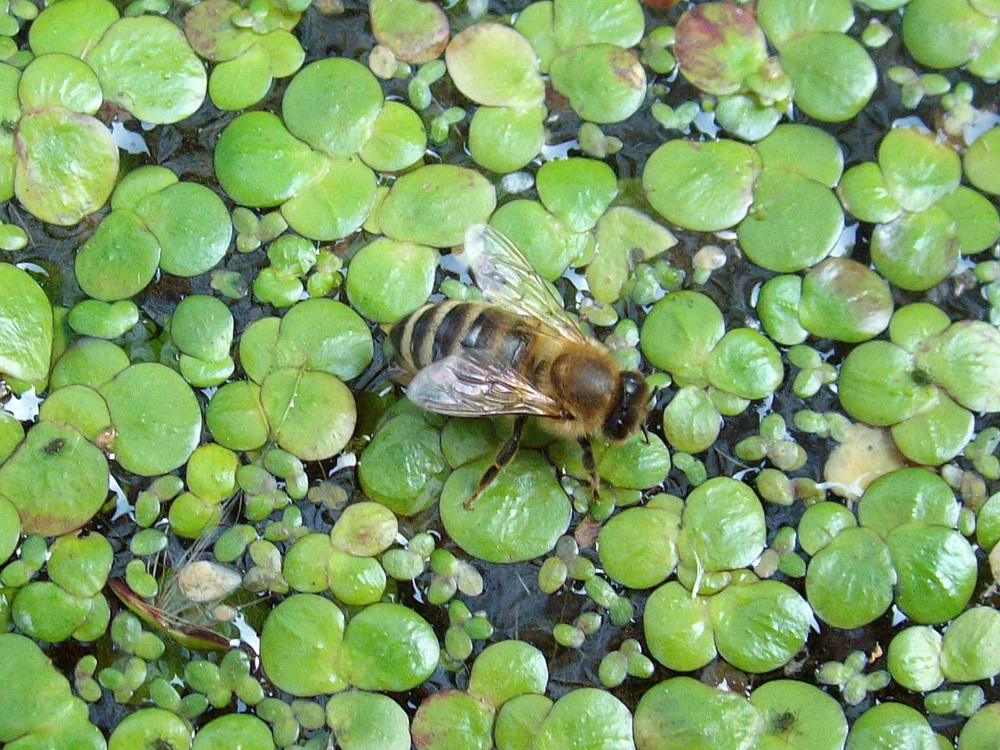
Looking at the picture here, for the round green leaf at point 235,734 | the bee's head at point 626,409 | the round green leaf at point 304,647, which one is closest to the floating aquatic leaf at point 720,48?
the bee's head at point 626,409

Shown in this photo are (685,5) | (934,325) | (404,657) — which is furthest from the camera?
(685,5)

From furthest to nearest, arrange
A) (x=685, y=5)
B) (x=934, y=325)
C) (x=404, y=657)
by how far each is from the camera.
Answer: (x=685, y=5) < (x=934, y=325) < (x=404, y=657)

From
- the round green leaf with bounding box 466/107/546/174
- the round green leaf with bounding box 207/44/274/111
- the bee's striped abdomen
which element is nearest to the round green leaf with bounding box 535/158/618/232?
the round green leaf with bounding box 466/107/546/174

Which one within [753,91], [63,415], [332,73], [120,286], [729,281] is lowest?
[63,415]

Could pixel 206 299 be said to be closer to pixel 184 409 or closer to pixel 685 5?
pixel 184 409

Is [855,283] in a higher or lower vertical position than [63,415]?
higher

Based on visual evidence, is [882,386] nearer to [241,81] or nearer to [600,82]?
[600,82]

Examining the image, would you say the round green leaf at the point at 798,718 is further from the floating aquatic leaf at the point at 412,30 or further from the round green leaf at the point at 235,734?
the floating aquatic leaf at the point at 412,30

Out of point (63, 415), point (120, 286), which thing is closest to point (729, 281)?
point (120, 286)

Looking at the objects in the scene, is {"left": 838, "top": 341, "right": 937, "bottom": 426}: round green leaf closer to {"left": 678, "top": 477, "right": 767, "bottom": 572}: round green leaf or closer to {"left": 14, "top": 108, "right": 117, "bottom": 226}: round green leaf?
{"left": 678, "top": 477, "right": 767, "bottom": 572}: round green leaf
